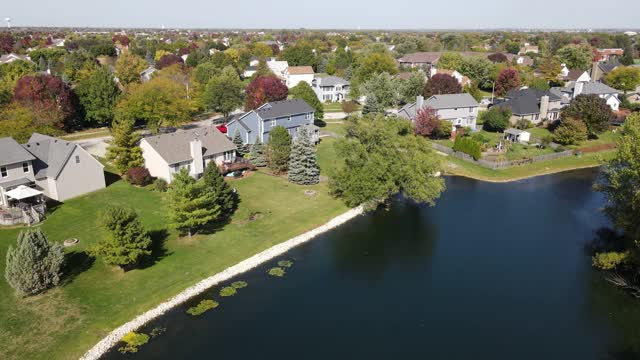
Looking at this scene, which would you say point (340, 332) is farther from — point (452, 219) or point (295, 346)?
point (452, 219)

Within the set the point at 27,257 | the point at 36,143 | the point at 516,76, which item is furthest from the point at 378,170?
the point at 516,76

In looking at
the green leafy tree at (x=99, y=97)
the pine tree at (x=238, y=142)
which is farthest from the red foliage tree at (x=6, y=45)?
the pine tree at (x=238, y=142)

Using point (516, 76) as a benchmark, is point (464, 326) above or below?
below

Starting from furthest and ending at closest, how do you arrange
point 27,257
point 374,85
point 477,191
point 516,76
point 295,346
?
point 516,76, point 374,85, point 477,191, point 27,257, point 295,346

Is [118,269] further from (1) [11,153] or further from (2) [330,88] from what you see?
(2) [330,88]

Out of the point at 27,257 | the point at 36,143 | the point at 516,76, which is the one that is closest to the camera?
the point at 27,257

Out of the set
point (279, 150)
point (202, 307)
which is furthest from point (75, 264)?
point (279, 150)

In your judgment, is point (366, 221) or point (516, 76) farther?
point (516, 76)

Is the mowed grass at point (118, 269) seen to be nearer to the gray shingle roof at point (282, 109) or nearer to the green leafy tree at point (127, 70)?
the gray shingle roof at point (282, 109)

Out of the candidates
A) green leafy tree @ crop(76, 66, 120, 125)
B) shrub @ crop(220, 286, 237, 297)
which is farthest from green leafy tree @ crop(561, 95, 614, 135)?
green leafy tree @ crop(76, 66, 120, 125)
